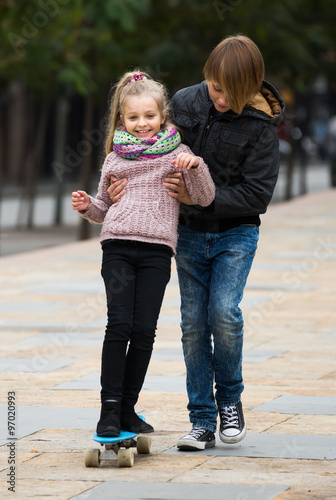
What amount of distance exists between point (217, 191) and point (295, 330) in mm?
3917

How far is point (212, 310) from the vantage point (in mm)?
4824

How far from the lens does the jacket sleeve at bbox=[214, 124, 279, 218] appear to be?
4762 millimetres

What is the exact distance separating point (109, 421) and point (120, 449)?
12 centimetres

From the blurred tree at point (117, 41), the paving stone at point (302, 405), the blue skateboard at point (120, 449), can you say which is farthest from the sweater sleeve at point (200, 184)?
the blurred tree at point (117, 41)

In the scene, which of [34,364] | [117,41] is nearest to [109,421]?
[34,364]

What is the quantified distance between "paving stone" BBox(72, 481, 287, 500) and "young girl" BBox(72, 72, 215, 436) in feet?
1.61

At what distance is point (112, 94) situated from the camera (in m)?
5.12

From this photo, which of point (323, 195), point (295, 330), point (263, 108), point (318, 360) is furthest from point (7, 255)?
point (323, 195)

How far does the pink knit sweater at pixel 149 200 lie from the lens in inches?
183

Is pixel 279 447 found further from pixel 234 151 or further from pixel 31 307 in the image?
pixel 31 307

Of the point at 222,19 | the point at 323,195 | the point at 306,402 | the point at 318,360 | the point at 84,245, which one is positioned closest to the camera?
the point at 306,402

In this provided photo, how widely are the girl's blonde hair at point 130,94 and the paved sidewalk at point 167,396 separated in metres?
1.36

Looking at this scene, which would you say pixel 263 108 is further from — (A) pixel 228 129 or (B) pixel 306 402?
(B) pixel 306 402

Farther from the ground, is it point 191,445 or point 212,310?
point 212,310
